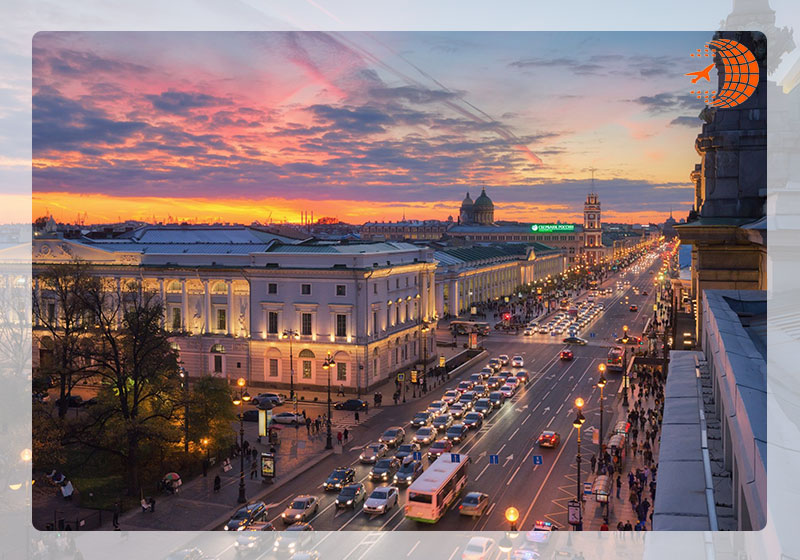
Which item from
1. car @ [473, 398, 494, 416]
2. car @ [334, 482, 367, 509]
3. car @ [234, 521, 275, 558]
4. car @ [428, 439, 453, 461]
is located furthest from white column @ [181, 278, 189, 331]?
car @ [234, 521, 275, 558]

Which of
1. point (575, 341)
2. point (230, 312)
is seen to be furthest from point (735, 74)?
point (575, 341)

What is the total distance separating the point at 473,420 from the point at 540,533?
18.6 metres

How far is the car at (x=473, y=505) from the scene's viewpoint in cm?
3103

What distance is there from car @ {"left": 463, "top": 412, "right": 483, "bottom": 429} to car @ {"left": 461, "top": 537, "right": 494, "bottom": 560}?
18406mm

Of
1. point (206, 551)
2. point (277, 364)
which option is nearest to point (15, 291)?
point (277, 364)

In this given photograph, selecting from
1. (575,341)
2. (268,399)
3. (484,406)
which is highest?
(575,341)

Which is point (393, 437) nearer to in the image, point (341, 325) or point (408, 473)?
point (408, 473)

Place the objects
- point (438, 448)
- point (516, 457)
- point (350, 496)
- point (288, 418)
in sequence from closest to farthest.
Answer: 1. point (350, 496)
2. point (516, 457)
3. point (438, 448)
4. point (288, 418)

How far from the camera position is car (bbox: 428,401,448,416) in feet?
159

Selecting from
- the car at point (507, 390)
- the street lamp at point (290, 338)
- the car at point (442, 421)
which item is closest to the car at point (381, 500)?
the car at point (442, 421)

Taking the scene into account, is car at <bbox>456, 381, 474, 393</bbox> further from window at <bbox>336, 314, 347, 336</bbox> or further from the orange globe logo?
the orange globe logo

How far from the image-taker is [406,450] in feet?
132

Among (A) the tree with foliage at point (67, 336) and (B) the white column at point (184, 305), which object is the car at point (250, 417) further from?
(B) the white column at point (184, 305)

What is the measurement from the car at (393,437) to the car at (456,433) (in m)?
2.73
